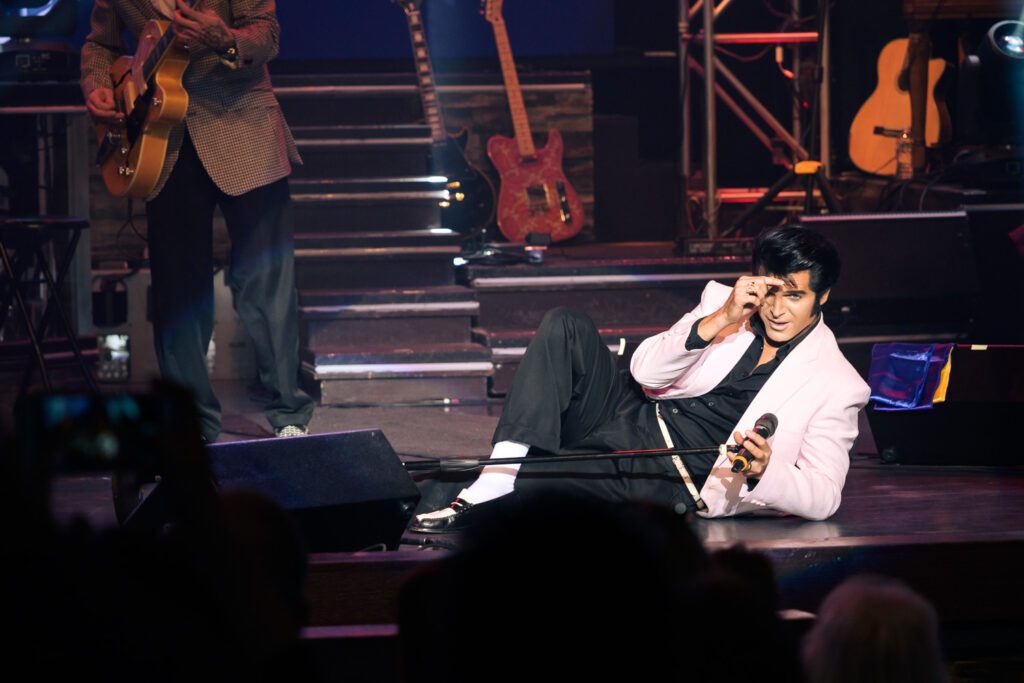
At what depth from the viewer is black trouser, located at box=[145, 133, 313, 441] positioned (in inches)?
156

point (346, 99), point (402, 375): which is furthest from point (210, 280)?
point (346, 99)

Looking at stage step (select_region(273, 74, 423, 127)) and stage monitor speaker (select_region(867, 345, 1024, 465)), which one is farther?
stage step (select_region(273, 74, 423, 127))

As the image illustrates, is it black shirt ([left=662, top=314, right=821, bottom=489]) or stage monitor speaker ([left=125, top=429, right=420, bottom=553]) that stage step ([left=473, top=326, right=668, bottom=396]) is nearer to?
black shirt ([left=662, top=314, right=821, bottom=489])

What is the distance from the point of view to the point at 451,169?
728 centimetres

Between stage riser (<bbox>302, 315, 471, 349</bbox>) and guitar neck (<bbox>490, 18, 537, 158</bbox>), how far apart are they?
2107mm

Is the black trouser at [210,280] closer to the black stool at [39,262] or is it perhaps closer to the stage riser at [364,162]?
the black stool at [39,262]

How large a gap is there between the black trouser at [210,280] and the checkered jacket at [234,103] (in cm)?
6

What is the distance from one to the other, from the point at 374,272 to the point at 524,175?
1.75 meters

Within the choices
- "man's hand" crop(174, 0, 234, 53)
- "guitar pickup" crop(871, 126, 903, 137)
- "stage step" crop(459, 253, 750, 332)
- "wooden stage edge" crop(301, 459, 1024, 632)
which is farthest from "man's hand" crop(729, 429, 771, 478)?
"guitar pickup" crop(871, 126, 903, 137)

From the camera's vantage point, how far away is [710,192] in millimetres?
6656

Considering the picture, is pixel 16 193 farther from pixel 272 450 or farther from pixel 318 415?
pixel 272 450

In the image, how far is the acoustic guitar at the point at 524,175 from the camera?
24.4 ft

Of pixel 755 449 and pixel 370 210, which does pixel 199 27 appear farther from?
pixel 370 210

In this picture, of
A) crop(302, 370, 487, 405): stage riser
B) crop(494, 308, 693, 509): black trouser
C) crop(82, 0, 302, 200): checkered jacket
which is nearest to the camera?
crop(494, 308, 693, 509): black trouser
